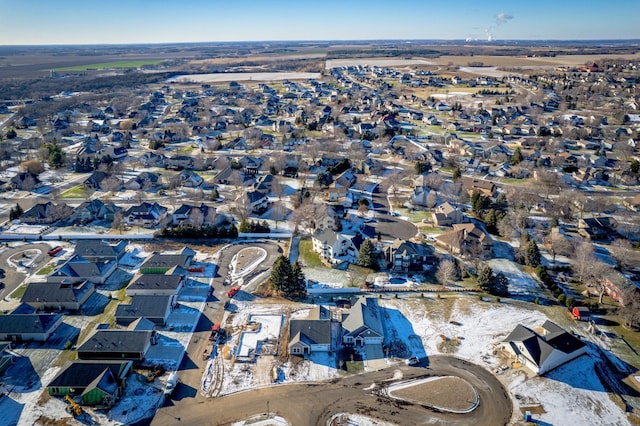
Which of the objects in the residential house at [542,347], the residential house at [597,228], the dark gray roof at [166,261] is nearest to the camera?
the residential house at [542,347]

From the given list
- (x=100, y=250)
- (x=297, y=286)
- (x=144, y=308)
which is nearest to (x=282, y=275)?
(x=297, y=286)

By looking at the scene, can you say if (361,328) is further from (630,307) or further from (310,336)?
(630,307)

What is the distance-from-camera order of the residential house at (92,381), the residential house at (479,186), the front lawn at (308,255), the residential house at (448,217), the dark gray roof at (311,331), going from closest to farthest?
the residential house at (92,381) → the dark gray roof at (311,331) → the front lawn at (308,255) → the residential house at (448,217) → the residential house at (479,186)

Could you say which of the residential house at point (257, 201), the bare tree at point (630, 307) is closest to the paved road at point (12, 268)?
the residential house at point (257, 201)

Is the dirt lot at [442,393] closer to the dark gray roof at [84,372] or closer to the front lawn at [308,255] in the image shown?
the dark gray roof at [84,372]

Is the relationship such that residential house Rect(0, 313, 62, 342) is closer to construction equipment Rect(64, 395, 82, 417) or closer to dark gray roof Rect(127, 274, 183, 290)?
dark gray roof Rect(127, 274, 183, 290)

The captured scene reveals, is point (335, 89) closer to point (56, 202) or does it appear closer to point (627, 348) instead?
point (56, 202)
